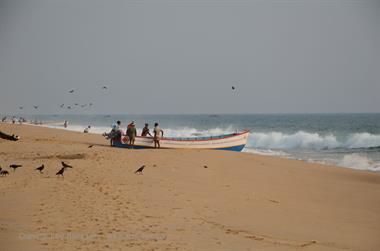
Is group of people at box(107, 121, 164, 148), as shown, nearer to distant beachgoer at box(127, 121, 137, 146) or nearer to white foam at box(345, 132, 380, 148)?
distant beachgoer at box(127, 121, 137, 146)

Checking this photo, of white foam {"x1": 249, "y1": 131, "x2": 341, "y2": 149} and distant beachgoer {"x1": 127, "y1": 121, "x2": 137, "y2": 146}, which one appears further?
white foam {"x1": 249, "y1": 131, "x2": 341, "y2": 149}

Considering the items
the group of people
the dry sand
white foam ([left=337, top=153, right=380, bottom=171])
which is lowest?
white foam ([left=337, top=153, right=380, bottom=171])

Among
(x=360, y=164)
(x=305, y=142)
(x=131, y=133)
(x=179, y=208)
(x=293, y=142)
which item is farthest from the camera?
(x=293, y=142)

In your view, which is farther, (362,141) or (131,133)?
(362,141)

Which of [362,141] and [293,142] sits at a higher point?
[362,141]

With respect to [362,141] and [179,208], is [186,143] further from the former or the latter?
[362,141]

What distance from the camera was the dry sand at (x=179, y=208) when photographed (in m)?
7.28

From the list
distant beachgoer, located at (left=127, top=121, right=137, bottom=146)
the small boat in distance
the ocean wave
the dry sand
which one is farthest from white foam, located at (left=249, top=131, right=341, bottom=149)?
the dry sand

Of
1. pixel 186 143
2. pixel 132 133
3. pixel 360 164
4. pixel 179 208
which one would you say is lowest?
pixel 360 164

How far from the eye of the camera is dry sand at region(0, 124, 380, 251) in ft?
23.9

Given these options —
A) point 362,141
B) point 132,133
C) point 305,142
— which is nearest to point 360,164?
point 132,133

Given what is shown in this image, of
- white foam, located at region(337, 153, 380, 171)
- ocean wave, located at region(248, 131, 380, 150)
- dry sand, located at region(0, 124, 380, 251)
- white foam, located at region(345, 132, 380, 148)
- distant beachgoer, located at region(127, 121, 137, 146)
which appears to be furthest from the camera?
white foam, located at region(345, 132, 380, 148)

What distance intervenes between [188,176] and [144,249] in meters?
7.09

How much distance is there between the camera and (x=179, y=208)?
30.8ft
